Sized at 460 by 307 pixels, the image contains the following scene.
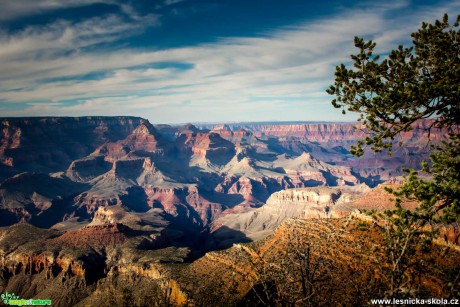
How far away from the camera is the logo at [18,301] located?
66125 mm

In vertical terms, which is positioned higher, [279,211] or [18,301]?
[18,301]

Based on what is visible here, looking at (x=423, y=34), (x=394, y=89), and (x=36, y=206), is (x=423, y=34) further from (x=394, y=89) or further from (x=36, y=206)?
(x=36, y=206)

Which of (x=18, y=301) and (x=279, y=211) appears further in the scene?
(x=279, y=211)

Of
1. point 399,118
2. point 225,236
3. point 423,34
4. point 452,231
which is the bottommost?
point 225,236

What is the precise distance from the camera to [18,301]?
226 ft

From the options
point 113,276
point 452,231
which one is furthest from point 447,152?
point 113,276

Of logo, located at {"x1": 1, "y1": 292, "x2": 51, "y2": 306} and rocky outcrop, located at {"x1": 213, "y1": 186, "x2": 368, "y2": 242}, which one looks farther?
rocky outcrop, located at {"x1": 213, "y1": 186, "x2": 368, "y2": 242}

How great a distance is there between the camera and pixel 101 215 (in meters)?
157

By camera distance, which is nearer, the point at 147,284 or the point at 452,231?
the point at 452,231

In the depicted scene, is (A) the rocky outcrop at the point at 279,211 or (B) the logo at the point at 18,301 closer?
(B) the logo at the point at 18,301

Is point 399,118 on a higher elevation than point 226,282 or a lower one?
higher

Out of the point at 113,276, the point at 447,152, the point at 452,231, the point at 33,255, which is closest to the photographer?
the point at 447,152

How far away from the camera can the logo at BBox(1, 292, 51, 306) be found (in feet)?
217

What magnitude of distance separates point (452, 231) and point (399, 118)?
93.1 feet
